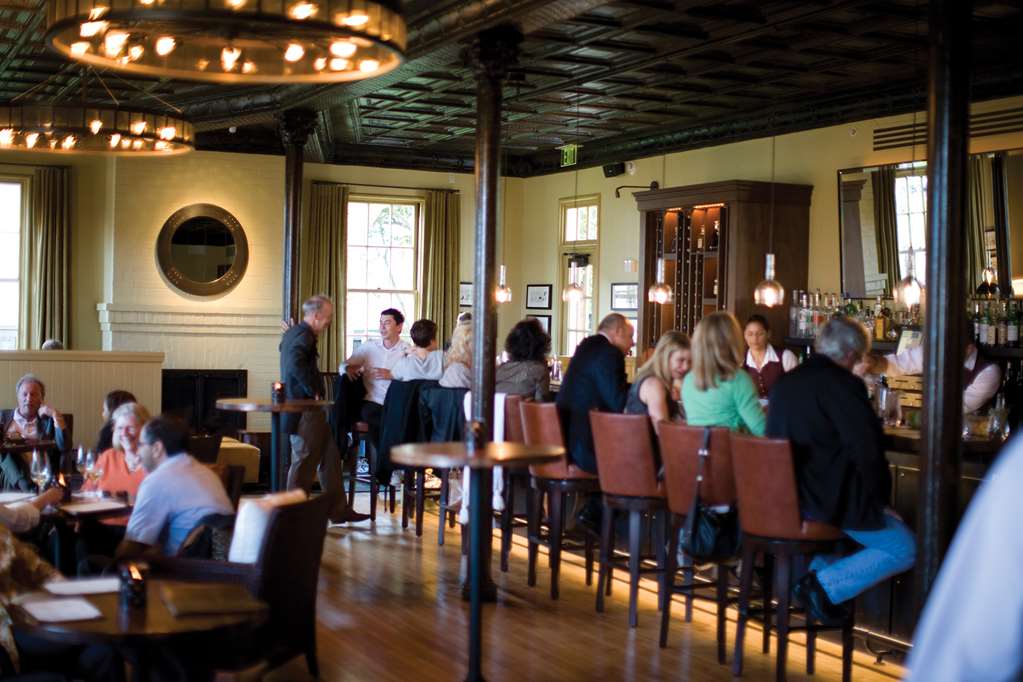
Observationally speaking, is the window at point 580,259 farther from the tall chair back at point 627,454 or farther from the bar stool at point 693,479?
the bar stool at point 693,479

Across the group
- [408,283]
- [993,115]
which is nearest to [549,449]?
[993,115]

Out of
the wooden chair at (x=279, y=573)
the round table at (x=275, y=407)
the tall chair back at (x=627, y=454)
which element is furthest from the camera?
the round table at (x=275, y=407)

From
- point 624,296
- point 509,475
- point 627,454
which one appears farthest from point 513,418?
point 624,296

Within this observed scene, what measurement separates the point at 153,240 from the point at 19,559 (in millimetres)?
10005

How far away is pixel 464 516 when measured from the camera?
7723 millimetres

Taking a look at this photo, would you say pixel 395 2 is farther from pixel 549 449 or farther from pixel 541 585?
pixel 541 585

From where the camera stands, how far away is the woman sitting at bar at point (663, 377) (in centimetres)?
629

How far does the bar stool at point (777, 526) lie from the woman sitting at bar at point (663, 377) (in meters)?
1.16

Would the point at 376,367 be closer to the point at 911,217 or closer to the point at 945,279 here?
the point at 911,217

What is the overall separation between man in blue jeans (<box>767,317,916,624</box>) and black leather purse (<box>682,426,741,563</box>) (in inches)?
13.9

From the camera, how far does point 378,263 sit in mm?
15625

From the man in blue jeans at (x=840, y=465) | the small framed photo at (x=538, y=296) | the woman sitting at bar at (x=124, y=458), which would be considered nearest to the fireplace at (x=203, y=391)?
the small framed photo at (x=538, y=296)

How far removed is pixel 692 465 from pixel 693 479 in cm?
7

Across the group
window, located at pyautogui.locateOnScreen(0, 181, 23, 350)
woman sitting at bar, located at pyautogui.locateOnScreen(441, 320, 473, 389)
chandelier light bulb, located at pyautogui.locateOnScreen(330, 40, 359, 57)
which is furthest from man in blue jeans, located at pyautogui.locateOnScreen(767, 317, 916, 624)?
window, located at pyautogui.locateOnScreen(0, 181, 23, 350)
